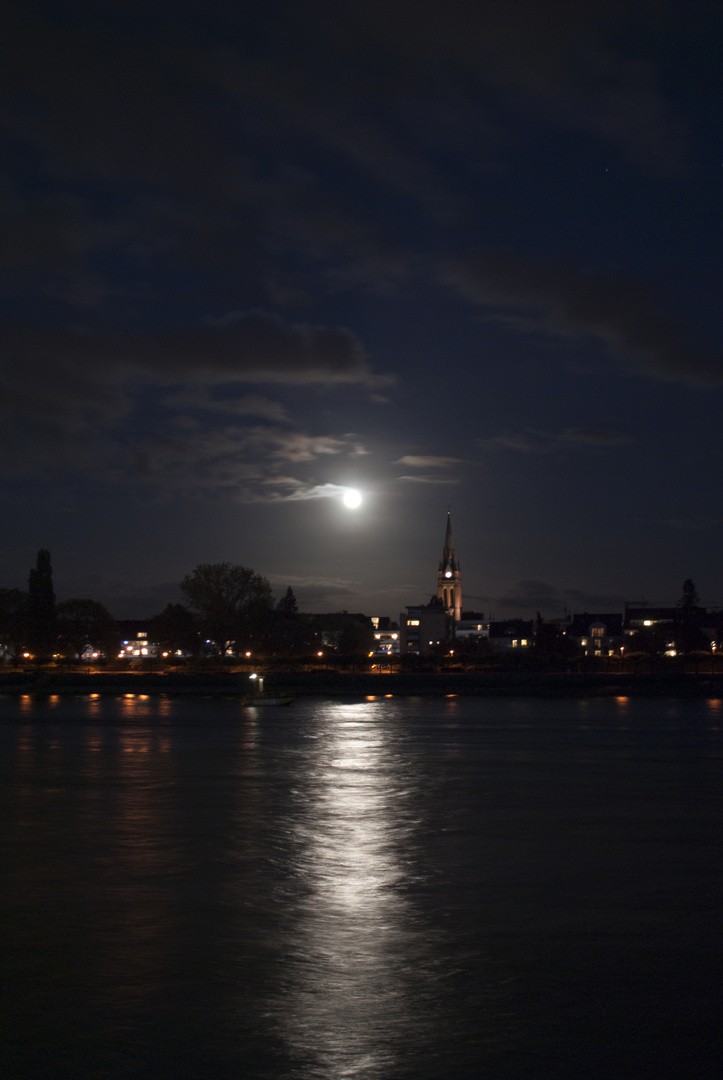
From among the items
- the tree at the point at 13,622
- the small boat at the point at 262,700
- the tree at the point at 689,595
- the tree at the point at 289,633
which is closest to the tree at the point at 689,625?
the tree at the point at 689,595

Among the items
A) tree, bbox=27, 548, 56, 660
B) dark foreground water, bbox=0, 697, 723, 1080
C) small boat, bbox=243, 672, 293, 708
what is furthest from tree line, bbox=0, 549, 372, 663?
dark foreground water, bbox=0, 697, 723, 1080

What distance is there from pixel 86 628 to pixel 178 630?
569 inches

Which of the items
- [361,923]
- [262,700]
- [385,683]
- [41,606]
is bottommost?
[385,683]

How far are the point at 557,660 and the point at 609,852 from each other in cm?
12975

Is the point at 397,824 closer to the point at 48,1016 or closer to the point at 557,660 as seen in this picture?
the point at 48,1016

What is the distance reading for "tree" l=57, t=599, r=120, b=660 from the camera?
161 m

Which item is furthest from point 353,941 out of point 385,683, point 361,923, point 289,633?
point 289,633

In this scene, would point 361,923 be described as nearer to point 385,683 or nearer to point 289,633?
point 385,683

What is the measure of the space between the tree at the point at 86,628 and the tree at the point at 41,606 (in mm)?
5791

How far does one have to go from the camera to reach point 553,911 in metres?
18.4

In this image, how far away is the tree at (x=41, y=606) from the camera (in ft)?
489

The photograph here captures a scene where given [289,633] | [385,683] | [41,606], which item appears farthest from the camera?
[289,633]

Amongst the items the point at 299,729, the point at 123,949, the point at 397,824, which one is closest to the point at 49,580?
the point at 299,729

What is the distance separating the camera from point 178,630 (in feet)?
548
